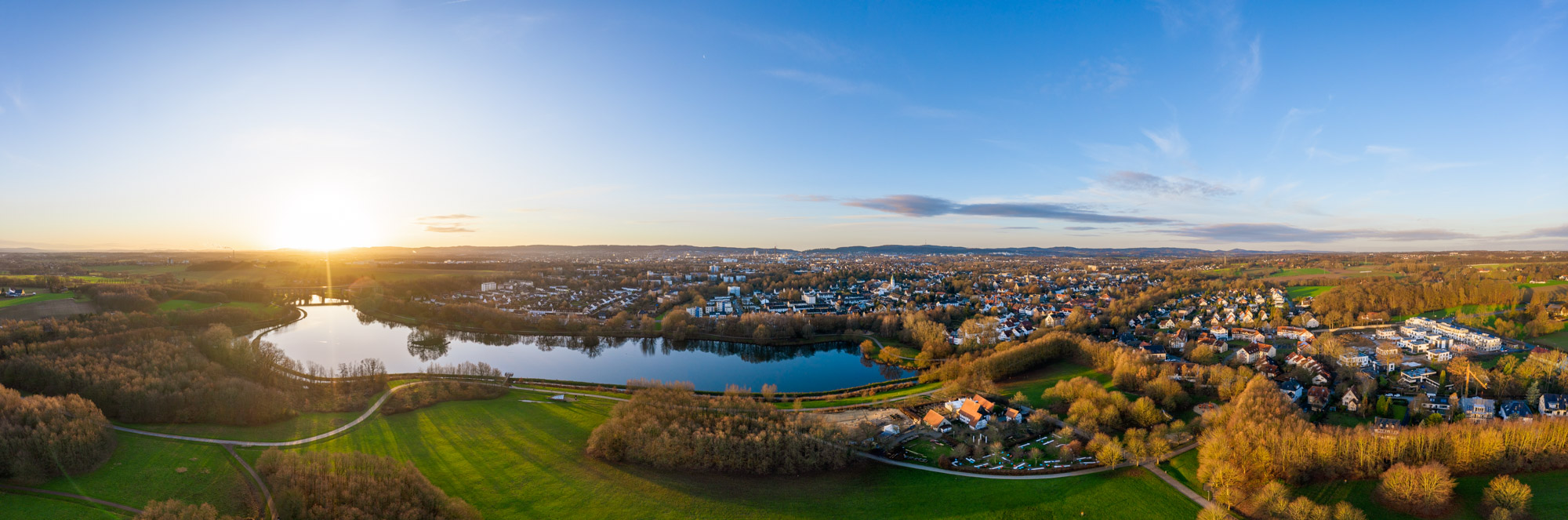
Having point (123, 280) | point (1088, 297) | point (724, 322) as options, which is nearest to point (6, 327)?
point (123, 280)

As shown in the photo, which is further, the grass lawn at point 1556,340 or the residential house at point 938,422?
the grass lawn at point 1556,340

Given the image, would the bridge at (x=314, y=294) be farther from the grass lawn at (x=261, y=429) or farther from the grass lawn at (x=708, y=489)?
the grass lawn at (x=708, y=489)

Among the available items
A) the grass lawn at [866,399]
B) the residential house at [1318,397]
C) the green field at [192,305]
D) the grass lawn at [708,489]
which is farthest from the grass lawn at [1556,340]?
the green field at [192,305]

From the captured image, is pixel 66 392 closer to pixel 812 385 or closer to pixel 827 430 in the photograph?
pixel 827 430

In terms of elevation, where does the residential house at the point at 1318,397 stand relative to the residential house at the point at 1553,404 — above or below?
below

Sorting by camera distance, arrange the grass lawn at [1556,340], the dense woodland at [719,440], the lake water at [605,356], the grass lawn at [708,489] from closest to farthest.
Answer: the grass lawn at [708,489]
the dense woodland at [719,440]
the grass lawn at [1556,340]
the lake water at [605,356]

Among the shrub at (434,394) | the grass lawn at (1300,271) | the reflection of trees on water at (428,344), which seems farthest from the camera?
the grass lawn at (1300,271)

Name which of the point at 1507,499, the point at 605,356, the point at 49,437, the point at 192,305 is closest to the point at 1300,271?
the point at 1507,499
